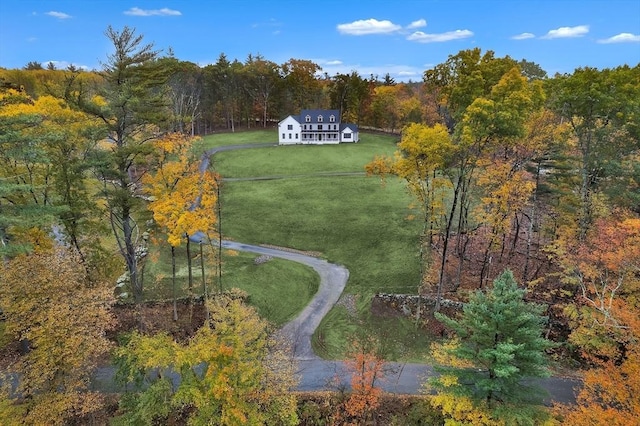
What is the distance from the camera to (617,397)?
14883 mm

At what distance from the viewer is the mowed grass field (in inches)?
1033

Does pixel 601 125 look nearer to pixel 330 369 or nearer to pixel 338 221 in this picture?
pixel 330 369

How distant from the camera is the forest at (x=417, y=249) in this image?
50.5 ft

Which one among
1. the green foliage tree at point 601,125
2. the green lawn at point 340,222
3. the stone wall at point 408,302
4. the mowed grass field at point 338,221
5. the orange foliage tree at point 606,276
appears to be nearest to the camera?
the orange foliage tree at point 606,276

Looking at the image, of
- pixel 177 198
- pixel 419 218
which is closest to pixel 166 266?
pixel 177 198

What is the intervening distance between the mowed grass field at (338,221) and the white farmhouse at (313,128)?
4.91 meters

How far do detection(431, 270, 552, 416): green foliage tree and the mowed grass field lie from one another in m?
6.47

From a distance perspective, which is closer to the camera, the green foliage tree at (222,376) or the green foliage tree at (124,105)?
the green foliage tree at (222,376)

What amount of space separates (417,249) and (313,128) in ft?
138

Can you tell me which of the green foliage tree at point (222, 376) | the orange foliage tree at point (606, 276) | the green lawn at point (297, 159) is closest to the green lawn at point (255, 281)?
the green foliage tree at point (222, 376)

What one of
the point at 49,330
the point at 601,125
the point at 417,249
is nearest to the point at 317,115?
the point at 417,249

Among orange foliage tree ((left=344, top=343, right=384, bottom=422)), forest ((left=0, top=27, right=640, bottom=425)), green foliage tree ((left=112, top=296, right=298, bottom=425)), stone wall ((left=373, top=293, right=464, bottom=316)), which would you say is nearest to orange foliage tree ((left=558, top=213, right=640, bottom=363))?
forest ((left=0, top=27, right=640, bottom=425))

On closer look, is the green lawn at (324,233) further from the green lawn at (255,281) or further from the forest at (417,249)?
the forest at (417,249)

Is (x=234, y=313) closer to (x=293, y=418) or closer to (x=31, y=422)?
(x=293, y=418)
